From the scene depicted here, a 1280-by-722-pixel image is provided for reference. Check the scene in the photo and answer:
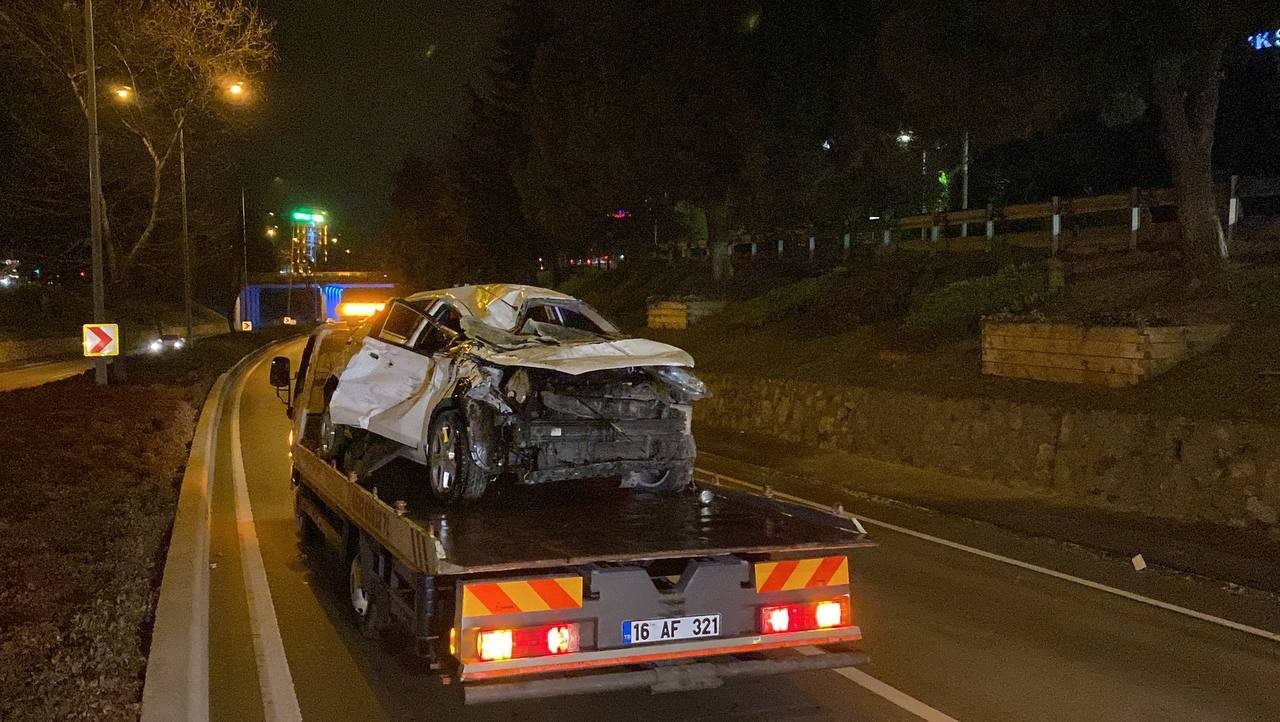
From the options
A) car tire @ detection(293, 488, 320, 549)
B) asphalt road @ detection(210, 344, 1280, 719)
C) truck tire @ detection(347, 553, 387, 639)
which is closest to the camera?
asphalt road @ detection(210, 344, 1280, 719)

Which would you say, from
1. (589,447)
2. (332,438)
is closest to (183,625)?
(332,438)

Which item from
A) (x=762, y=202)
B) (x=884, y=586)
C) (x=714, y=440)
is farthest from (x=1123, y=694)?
(x=762, y=202)

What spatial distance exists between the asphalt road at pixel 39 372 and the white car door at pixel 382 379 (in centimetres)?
2338

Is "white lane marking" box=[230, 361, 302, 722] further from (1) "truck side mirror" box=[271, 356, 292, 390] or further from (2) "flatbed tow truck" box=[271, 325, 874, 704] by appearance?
(1) "truck side mirror" box=[271, 356, 292, 390]

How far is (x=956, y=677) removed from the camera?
682 centimetres

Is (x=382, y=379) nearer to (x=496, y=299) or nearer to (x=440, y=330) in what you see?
(x=440, y=330)

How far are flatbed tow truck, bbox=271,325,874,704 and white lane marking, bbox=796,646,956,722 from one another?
390 mm

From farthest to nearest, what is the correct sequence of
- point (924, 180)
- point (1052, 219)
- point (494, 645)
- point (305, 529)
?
1. point (924, 180)
2. point (1052, 219)
3. point (305, 529)
4. point (494, 645)

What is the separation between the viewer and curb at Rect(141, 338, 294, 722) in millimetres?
5820

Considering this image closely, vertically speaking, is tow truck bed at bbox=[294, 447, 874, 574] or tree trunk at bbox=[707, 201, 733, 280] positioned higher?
tree trunk at bbox=[707, 201, 733, 280]

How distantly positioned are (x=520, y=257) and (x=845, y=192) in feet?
82.1

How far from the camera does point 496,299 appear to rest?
8.53 metres

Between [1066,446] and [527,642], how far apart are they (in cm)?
941

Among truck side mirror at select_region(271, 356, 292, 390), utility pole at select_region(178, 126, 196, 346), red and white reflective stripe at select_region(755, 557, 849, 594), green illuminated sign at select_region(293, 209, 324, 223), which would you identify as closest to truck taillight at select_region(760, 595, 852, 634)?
red and white reflective stripe at select_region(755, 557, 849, 594)
